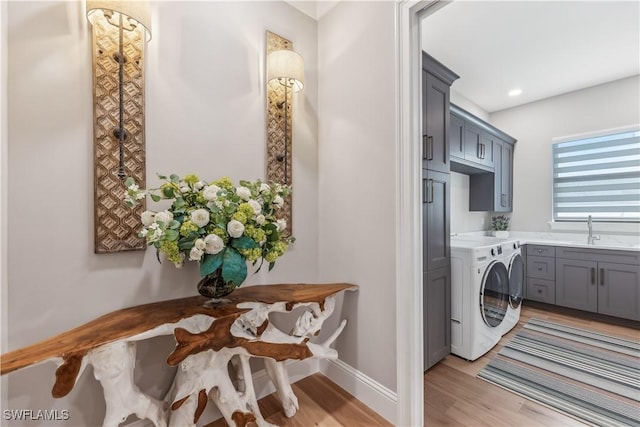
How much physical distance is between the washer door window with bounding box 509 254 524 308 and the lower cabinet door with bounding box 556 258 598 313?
734 millimetres

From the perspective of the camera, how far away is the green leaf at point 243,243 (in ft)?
3.72

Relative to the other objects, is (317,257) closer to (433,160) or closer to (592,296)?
(433,160)

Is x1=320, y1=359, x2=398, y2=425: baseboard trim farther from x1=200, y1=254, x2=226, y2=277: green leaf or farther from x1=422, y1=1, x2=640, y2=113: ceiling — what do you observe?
x1=422, y1=1, x2=640, y2=113: ceiling

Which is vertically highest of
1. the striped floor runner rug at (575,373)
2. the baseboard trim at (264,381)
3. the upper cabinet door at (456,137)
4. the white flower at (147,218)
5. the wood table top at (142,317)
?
the upper cabinet door at (456,137)

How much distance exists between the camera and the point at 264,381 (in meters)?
1.66

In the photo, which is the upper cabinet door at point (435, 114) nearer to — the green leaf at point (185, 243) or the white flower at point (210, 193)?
the white flower at point (210, 193)

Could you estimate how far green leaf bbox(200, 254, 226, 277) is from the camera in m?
1.10

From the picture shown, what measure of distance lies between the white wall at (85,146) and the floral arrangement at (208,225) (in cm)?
27

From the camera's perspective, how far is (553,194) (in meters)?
3.61

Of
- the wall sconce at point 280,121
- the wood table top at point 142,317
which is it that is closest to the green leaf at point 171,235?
the wood table top at point 142,317

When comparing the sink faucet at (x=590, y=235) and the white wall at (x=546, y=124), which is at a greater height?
the white wall at (x=546, y=124)

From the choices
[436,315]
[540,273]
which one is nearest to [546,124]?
[540,273]

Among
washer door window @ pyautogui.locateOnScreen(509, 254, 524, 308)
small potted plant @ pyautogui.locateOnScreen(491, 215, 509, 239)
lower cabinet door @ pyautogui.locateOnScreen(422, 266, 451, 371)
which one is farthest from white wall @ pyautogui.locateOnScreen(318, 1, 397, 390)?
small potted plant @ pyautogui.locateOnScreen(491, 215, 509, 239)

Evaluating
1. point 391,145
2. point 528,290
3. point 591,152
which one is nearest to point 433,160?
point 391,145
